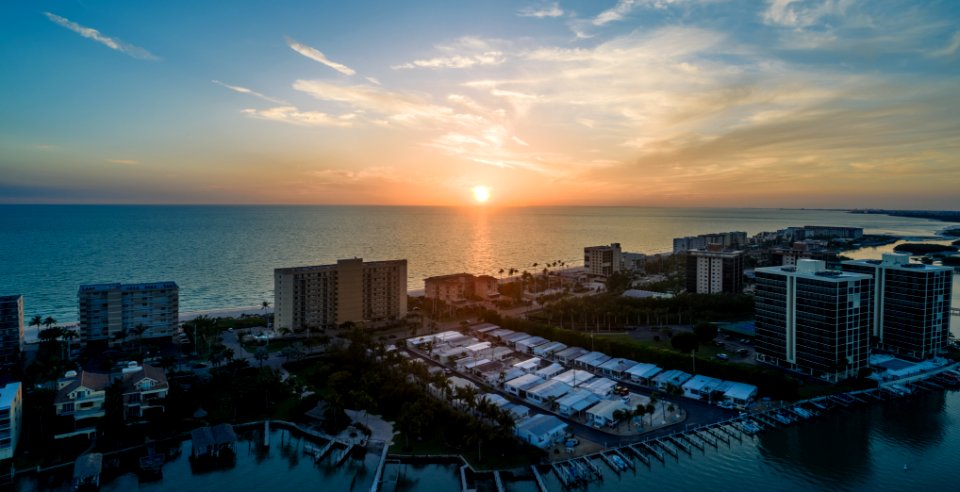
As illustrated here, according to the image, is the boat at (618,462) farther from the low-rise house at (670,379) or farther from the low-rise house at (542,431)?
the low-rise house at (670,379)

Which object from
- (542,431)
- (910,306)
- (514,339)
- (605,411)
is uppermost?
(910,306)

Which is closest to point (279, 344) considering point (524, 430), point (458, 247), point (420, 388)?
point (420, 388)

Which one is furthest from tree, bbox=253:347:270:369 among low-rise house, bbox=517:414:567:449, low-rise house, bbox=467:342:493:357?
low-rise house, bbox=517:414:567:449

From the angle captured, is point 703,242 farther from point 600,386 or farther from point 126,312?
point 126,312

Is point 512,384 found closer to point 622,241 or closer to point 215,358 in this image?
point 215,358

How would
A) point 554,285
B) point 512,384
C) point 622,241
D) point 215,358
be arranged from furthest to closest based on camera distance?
point 622,241 < point 554,285 < point 215,358 < point 512,384

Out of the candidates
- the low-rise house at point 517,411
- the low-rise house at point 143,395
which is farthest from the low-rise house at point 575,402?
the low-rise house at point 143,395

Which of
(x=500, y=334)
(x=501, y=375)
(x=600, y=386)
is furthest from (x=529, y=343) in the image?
(x=600, y=386)
